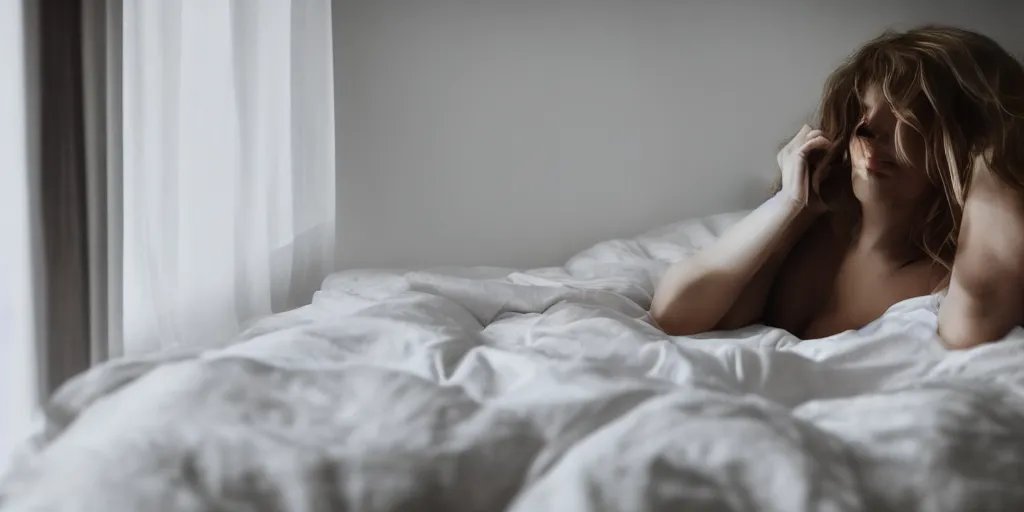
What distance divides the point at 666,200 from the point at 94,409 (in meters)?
1.72

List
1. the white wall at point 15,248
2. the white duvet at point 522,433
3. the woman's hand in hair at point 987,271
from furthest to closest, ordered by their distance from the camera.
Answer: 1. the white wall at point 15,248
2. the woman's hand in hair at point 987,271
3. the white duvet at point 522,433

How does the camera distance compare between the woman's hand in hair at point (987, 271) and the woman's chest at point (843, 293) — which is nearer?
the woman's hand in hair at point (987, 271)

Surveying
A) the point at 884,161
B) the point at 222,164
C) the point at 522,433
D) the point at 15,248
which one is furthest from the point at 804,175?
the point at 15,248

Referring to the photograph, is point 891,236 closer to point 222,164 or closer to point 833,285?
point 833,285

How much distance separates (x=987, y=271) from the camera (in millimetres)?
814

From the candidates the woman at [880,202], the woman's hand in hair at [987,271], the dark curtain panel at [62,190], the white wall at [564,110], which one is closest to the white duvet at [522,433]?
the woman's hand in hair at [987,271]

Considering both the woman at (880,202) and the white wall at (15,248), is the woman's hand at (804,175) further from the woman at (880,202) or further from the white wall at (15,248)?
the white wall at (15,248)

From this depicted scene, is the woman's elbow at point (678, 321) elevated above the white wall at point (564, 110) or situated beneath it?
situated beneath

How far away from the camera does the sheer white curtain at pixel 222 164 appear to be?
1.25 m

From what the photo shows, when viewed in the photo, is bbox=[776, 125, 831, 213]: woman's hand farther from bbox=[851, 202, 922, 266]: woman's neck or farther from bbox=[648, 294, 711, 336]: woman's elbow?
bbox=[648, 294, 711, 336]: woman's elbow

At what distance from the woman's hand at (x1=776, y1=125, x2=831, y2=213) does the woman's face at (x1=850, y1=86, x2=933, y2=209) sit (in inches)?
1.7

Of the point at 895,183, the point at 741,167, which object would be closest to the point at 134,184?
the point at 895,183

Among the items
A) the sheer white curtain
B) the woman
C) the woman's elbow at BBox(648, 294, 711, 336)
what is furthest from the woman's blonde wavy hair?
the sheer white curtain

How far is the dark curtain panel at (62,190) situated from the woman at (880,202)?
85 centimetres
